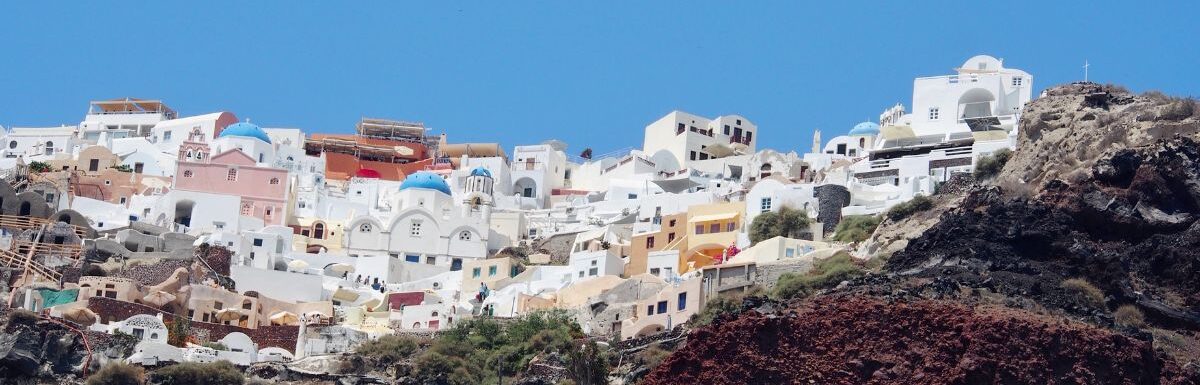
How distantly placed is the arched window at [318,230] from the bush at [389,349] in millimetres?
21502

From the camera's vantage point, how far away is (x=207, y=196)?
3233 inches

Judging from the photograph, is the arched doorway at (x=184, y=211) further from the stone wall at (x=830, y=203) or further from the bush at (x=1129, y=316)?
the bush at (x=1129, y=316)

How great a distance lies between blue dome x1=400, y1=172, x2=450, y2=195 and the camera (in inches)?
3506

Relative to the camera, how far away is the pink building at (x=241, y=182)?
8544cm

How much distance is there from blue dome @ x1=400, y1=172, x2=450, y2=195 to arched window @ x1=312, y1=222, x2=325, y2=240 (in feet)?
15.4

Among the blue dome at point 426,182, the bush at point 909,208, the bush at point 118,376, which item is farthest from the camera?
the blue dome at point 426,182

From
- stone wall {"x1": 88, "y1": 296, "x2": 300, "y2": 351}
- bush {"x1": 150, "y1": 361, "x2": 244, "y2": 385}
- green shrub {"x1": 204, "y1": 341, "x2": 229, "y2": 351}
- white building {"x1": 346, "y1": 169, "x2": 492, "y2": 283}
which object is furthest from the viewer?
white building {"x1": 346, "y1": 169, "x2": 492, "y2": 283}

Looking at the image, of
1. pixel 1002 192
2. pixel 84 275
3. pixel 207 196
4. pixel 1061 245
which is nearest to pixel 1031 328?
pixel 1061 245

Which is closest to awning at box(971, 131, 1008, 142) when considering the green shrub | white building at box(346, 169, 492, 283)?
white building at box(346, 169, 492, 283)

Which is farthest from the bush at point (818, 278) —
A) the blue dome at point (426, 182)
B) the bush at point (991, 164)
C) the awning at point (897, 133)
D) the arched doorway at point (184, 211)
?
the arched doorway at point (184, 211)

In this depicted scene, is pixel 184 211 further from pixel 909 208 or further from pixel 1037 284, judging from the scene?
pixel 1037 284

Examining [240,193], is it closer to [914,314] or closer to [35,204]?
[35,204]

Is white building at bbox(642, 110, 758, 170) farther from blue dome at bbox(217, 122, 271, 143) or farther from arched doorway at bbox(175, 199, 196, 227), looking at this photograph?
arched doorway at bbox(175, 199, 196, 227)

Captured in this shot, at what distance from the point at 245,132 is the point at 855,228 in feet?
111
